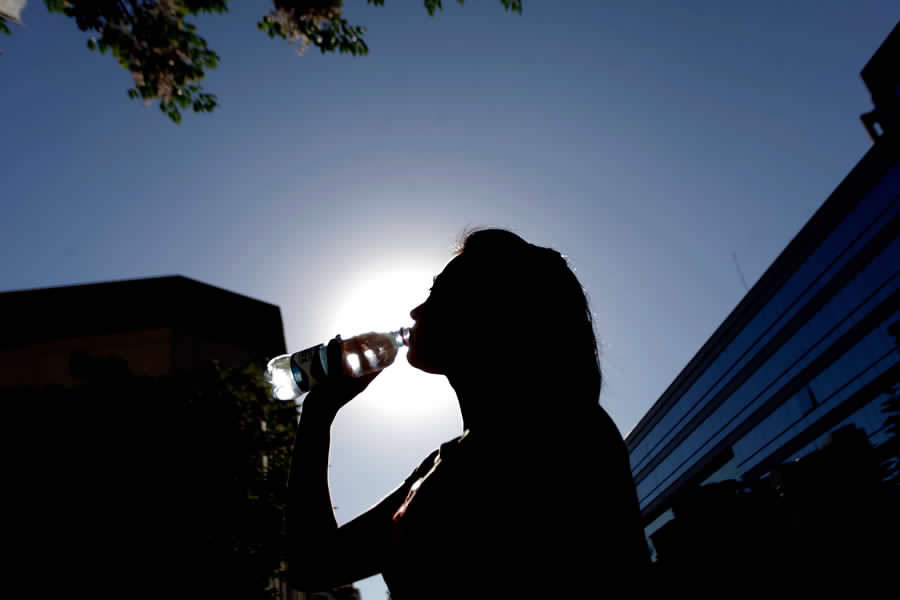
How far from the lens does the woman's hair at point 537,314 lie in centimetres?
144

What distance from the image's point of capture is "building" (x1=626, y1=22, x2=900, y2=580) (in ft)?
68.4

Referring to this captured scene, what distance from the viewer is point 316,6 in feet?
21.8

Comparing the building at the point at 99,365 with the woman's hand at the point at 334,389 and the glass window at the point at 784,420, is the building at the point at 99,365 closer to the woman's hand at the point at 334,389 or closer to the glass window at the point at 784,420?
the woman's hand at the point at 334,389

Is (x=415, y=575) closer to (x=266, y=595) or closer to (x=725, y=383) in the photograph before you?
(x=266, y=595)

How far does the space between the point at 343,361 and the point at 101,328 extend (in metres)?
21.1

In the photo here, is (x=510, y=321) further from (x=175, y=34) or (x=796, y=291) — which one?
(x=796, y=291)

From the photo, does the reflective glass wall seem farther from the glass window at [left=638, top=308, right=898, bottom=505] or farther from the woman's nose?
the woman's nose

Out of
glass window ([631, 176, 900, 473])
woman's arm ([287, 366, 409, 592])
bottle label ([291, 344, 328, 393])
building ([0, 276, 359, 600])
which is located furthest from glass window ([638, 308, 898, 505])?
woman's arm ([287, 366, 409, 592])

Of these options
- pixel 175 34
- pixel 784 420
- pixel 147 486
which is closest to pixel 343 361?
pixel 175 34

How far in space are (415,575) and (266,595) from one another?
9728 mm

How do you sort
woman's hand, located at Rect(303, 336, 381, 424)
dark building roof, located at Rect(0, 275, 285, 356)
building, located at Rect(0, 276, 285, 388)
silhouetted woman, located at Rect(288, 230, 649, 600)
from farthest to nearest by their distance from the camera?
dark building roof, located at Rect(0, 275, 285, 356), building, located at Rect(0, 276, 285, 388), woman's hand, located at Rect(303, 336, 381, 424), silhouetted woman, located at Rect(288, 230, 649, 600)

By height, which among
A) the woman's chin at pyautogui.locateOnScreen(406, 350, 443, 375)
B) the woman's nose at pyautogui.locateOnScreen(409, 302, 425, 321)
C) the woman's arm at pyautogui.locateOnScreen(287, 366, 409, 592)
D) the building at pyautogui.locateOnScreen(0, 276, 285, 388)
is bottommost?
the woman's arm at pyautogui.locateOnScreen(287, 366, 409, 592)

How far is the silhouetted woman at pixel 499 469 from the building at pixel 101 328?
18.7m

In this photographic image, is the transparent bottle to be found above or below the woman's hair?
above
